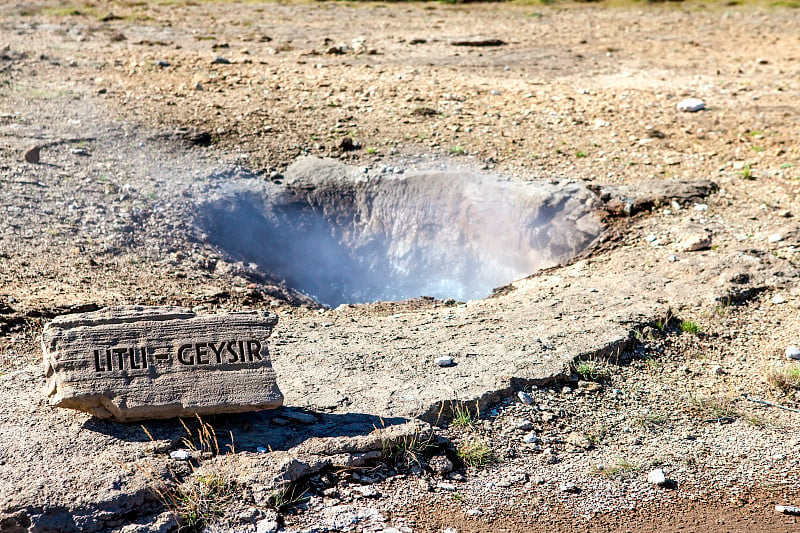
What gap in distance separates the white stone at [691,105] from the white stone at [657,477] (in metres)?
5.99

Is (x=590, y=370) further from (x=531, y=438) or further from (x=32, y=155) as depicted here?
(x=32, y=155)

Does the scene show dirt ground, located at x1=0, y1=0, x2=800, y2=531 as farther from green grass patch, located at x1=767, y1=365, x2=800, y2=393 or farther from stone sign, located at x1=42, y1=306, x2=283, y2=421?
stone sign, located at x1=42, y1=306, x2=283, y2=421

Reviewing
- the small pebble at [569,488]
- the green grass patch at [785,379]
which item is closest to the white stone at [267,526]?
the small pebble at [569,488]

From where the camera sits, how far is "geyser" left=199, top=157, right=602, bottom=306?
23.8ft

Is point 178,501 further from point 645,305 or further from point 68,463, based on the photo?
point 645,305

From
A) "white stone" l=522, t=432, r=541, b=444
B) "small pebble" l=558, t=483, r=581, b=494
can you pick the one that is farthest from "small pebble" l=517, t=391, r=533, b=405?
"small pebble" l=558, t=483, r=581, b=494

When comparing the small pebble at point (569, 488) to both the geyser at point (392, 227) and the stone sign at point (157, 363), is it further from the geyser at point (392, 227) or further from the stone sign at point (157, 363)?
the geyser at point (392, 227)

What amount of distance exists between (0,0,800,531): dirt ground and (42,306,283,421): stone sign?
0.72 m

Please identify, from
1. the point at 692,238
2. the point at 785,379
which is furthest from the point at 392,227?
the point at 785,379

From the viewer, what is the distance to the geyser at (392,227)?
7.26m

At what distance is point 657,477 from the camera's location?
387 cm

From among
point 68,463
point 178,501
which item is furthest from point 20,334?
point 178,501

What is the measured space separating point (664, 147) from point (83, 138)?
5757 mm

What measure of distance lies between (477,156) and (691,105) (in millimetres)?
2749
